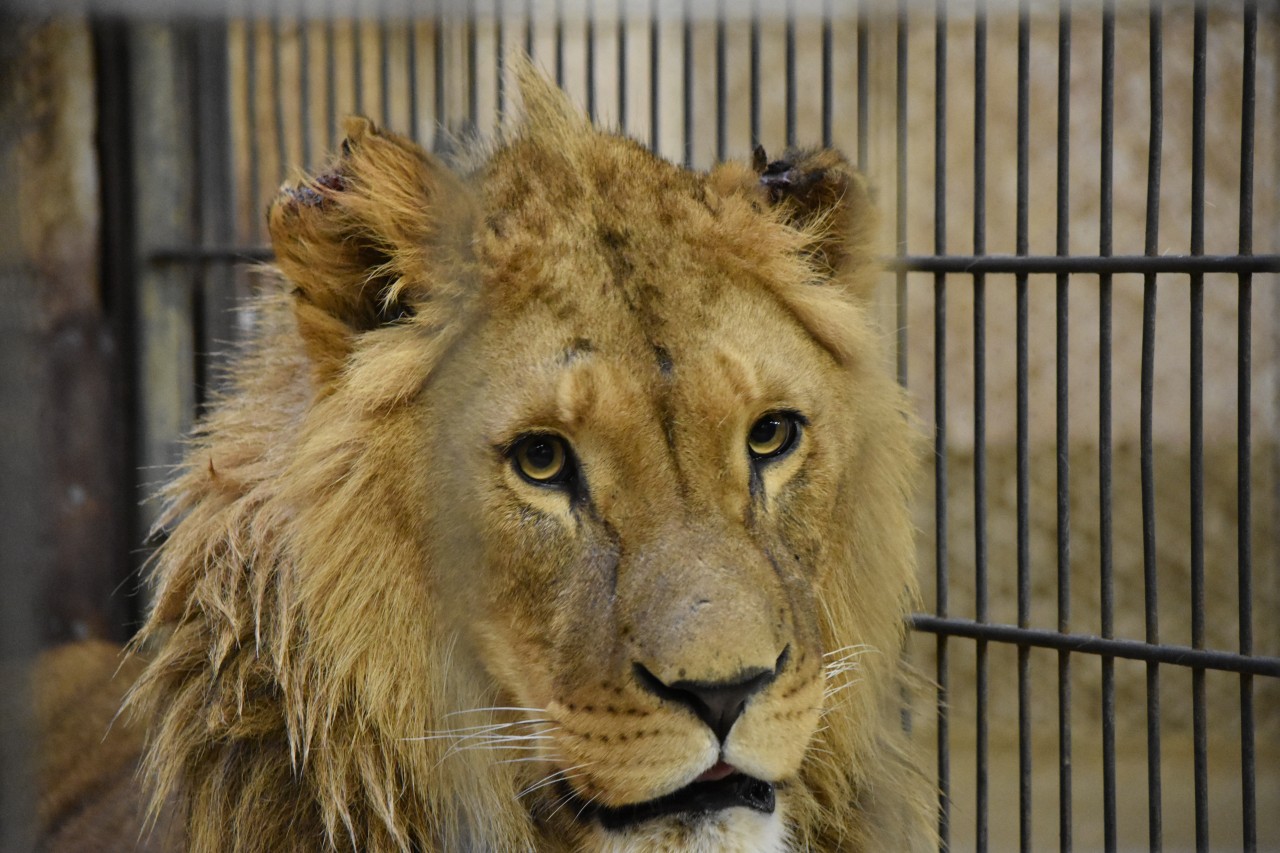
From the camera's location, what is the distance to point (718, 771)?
160cm

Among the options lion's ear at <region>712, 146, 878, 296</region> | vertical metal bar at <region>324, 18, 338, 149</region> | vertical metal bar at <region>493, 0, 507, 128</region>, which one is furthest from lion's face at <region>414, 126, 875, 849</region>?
vertical metal bar at <region>324, 18, 338, 149</region>

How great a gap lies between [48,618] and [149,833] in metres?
1.69

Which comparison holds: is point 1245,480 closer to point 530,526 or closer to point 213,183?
point 530,526

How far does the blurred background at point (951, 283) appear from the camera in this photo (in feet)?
7.67

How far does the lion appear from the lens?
1645 mm

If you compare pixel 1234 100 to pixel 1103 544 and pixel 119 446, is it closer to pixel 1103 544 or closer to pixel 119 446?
pixel 1103 544

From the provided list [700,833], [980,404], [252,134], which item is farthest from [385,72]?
[700,833]

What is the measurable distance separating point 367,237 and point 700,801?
0.91 m

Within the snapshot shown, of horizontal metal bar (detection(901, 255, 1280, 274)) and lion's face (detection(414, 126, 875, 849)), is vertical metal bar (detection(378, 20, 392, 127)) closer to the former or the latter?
horizontal metal bar (detection(901, 255, 1280, 274))

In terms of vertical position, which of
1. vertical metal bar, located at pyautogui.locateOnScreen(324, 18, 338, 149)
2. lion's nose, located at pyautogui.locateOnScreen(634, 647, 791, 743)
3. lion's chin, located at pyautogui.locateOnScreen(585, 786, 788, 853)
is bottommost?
lion's chin, located at pyautogui.locateOnScreen(585, 786, 788, 853)

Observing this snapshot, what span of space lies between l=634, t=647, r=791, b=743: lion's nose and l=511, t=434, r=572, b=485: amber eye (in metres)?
0.30

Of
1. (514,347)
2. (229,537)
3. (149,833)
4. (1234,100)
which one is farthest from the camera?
(1234,100)

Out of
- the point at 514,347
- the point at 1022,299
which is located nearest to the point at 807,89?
the point at 1022,299

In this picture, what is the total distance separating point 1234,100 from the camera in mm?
4316
